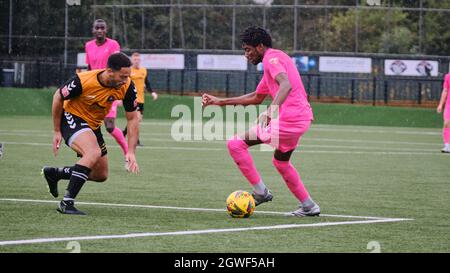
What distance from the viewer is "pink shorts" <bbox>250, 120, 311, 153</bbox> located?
36.8 feet

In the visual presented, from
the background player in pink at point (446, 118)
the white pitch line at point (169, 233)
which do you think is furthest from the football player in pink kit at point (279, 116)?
the background player in pink at point (446, 118)

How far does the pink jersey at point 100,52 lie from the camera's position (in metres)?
18.4

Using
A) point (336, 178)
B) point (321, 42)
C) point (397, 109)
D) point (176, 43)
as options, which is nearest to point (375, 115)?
point (397, 109)

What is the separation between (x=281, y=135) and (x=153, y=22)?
4187 cm

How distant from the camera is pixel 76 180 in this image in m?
11.0

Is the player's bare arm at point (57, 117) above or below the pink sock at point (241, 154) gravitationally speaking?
above

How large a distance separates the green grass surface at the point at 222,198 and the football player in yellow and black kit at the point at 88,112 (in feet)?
1.59

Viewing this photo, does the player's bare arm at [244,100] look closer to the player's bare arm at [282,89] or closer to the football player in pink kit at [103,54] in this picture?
the player's bare arm at [282,89]

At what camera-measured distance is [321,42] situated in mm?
50531

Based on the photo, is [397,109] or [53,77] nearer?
[397,109]

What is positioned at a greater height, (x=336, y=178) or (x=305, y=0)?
(x=305, y=0)

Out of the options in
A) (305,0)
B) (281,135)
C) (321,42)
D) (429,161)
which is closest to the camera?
(281,135)
